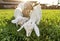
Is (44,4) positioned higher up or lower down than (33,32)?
higher up

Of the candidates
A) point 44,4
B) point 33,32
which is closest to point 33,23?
point 33,32

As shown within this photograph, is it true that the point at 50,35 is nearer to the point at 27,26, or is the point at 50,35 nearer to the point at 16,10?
the point at 27,26

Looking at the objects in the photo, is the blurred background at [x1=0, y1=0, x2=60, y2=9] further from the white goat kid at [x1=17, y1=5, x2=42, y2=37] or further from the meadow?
the white goat kid at [x1=17, y1=5, x2=42, y2=37]

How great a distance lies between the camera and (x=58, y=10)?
1145mm

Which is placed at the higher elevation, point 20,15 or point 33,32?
point 20,15

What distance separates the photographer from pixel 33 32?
1.02 m


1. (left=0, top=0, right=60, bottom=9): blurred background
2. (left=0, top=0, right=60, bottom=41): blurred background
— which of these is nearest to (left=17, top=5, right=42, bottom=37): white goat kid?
(left=0, top=0, right=60, bottom=41): blurred background

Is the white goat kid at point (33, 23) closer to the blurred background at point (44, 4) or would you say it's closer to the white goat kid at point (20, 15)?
the white goat kid at point (20, 15)

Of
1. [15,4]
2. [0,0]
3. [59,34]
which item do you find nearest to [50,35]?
[59,34]

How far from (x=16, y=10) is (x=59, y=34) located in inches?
12.1

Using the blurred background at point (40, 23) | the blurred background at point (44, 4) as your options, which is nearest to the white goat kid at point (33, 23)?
the blurred background at point (40, 23)

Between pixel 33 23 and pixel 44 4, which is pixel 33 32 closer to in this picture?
pixel 33 23

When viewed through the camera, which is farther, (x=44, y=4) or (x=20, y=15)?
(x=44, y=4)

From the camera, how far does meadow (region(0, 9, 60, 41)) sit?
39.4 inches
